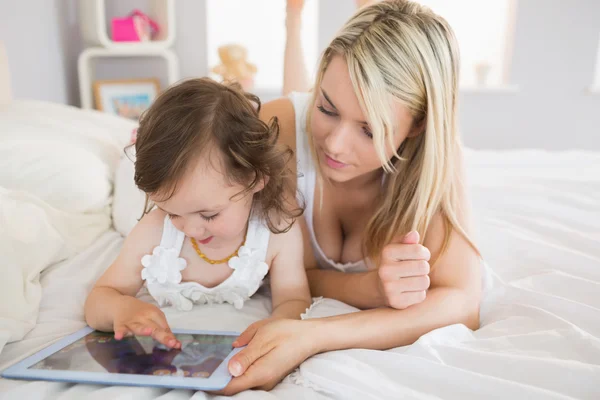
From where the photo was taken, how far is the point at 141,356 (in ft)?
2.38

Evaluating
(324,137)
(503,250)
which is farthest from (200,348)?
(503,250)

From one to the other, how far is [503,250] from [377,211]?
0.29 meters

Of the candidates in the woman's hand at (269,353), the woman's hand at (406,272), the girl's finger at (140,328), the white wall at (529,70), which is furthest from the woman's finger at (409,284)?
the white wall at (529,70)

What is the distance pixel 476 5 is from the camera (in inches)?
122

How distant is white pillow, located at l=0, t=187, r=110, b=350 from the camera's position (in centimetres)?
78

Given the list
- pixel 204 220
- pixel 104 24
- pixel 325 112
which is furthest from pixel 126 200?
pixel 104 24

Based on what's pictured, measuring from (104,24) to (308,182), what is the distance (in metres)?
1.68

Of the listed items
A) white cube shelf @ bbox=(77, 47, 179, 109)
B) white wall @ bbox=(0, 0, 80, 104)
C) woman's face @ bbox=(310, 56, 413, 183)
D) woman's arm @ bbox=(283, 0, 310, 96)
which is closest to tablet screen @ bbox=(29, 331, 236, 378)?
woman's face @ bbox=(310, 56, 413, 183)

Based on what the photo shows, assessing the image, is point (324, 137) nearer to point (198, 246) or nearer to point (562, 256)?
point (198, 246)

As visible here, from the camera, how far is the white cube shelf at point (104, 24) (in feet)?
7.49

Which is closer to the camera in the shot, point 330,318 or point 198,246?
point 330,318

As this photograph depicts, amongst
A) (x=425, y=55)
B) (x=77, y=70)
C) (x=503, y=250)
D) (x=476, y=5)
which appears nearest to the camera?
(x=425, y=55)

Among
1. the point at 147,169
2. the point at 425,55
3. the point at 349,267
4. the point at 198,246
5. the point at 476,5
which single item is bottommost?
the point at 349,267

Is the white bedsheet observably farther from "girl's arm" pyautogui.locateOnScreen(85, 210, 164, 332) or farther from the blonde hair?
the blonde hair
